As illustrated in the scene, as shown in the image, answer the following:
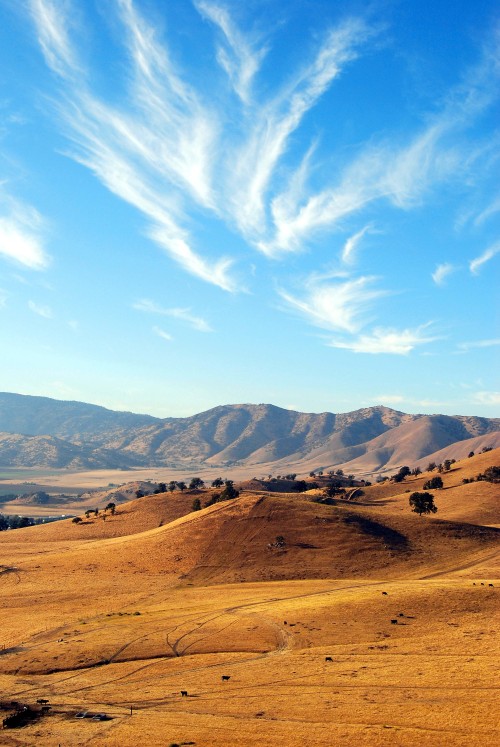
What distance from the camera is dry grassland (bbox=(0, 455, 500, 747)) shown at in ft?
100

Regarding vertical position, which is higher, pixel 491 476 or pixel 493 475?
pixel 493 475

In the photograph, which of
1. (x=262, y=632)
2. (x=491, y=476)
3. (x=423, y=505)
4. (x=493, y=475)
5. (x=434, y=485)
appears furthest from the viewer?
(x=434, y=485)

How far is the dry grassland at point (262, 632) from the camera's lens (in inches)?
1204

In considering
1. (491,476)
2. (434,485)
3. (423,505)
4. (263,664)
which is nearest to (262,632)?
(263,664)

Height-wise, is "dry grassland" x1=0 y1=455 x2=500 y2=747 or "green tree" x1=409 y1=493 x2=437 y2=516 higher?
"green tree" x1=409 y1=493 x2=437 y2=516

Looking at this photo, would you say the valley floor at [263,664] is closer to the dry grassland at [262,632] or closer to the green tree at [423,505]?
the dry grassland at [262,632]

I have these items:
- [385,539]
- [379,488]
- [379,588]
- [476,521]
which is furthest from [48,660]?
[379,488]

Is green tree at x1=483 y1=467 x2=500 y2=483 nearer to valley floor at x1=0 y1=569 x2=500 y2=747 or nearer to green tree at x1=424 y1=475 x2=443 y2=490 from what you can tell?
green tree at x1=424 y1=475 x2=443 y2=490

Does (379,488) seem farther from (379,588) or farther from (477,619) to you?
(477,619)

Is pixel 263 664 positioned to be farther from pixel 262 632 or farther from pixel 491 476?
pixel 491 476

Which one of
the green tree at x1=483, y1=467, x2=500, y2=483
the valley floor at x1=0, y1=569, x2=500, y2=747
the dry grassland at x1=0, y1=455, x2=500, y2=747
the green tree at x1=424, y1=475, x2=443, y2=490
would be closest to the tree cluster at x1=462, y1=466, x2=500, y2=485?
the green tree at x1=483, y1=467, x2=500, y2=483

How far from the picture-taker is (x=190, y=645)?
4606 cm

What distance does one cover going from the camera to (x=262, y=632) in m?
48.3

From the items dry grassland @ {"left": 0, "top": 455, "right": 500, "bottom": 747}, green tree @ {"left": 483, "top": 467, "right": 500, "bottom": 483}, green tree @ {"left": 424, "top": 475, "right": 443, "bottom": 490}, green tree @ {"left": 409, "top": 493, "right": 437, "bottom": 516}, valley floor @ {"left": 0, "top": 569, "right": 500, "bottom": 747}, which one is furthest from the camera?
green tree @ {"left": 424, "top": 475, "right": 443, "bottom": 490}
